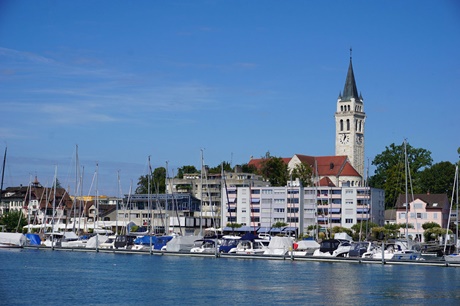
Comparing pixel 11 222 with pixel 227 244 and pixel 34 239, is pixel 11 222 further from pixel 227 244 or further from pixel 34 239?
pixel 227 244

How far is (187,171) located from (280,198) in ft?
137

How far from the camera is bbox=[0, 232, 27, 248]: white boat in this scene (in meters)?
110

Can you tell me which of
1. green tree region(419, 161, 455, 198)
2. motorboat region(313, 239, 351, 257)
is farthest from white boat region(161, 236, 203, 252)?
green tree region(419, 161, 455, 198)

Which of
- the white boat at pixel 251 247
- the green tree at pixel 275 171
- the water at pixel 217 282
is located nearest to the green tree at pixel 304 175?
the green tree at pixel 275 171

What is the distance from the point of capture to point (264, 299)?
179 ft

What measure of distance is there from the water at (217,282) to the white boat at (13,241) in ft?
72.1

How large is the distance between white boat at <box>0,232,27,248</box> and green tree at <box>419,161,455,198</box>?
72.7 meters

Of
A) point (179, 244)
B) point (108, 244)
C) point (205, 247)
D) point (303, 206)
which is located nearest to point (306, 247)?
point (205, 247)

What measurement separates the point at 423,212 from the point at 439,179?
62.7 feet

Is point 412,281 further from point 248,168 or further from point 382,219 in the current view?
point 248,168

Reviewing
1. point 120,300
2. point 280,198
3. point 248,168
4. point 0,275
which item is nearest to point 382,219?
point 280,198

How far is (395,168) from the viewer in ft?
488

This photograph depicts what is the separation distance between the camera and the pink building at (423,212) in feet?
430

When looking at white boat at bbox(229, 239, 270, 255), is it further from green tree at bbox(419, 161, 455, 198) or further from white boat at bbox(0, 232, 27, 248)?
green tree at bbox(419, 161, 455, 198)
